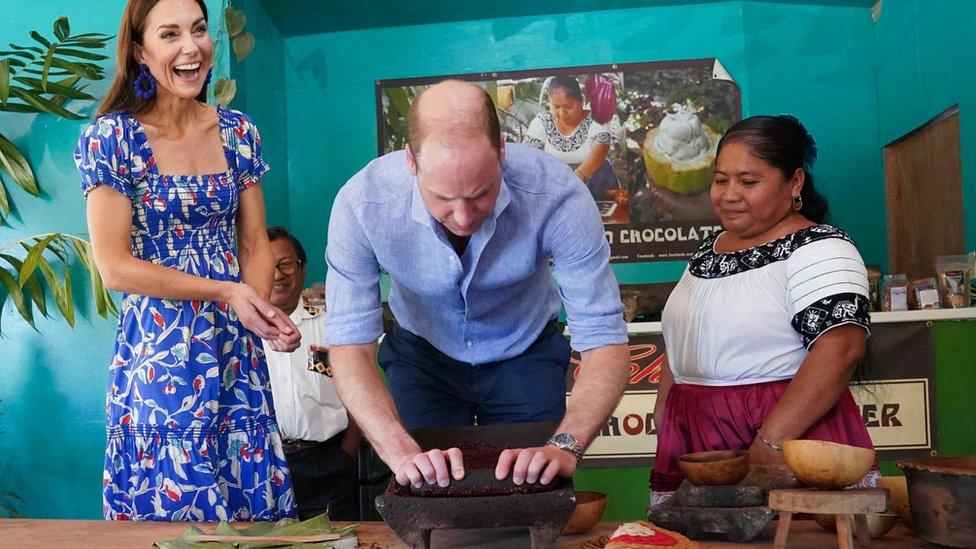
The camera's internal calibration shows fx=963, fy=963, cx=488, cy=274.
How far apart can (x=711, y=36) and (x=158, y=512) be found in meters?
4.45

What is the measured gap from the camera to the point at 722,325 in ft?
7.61

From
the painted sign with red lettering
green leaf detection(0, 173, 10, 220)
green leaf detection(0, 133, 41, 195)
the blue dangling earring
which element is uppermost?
green leaf detection(0, 133, 41, 195)

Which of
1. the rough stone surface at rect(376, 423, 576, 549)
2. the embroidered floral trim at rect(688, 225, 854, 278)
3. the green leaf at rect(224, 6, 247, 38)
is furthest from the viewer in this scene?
the green leaf at rect(224, 6, 247, 38)

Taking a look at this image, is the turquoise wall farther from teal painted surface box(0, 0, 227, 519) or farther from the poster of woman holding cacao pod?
teal painted surface box(0, 0, 227, 519)

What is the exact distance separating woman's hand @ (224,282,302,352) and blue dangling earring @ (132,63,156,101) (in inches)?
18.2

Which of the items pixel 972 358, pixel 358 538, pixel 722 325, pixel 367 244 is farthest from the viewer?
pixel 972 358

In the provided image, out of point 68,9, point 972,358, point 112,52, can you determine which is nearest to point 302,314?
point 112,52

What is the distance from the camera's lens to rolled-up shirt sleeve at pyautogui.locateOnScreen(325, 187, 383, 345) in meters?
1.87

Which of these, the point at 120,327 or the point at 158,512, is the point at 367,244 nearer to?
A: the point at 120,327

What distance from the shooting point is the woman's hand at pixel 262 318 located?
6.38ft

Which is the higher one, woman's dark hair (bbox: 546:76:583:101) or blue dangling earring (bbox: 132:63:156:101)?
woman's dark hair (bbox: 546:76:583:101)

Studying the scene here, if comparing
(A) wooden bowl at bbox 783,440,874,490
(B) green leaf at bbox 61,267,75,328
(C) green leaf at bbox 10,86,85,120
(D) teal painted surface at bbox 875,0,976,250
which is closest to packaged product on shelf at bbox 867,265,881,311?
(D) teal painted surface at bbox 875,0,976,250

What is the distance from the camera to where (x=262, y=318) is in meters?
1.95

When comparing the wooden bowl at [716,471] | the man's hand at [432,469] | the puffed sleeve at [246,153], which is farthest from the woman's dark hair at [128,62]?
Result: the wooden bowl at [716,471]
